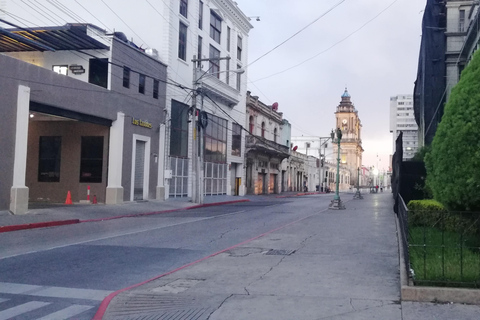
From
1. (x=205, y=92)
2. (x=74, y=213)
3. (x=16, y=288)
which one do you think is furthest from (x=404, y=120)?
(x=16, y=288)

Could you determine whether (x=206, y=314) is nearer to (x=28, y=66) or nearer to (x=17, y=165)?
(x=17, y=165)

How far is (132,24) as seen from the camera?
107ft

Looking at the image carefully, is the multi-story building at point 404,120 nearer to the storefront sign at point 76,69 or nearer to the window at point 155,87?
the window at point 155,87

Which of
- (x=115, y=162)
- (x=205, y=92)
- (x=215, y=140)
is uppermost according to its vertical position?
(x=205, y=92)

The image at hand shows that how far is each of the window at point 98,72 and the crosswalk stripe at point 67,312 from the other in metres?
21.6

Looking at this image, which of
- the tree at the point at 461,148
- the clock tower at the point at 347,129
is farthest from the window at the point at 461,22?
the clock tower at the point at 347,129

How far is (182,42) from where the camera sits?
3456 centimetres

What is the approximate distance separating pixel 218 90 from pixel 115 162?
15034mm

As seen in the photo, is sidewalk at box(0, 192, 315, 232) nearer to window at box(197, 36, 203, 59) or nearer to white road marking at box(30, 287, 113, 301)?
white road marking at box(30, 287, 113, 301)

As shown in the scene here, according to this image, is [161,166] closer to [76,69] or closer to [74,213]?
[76,69]

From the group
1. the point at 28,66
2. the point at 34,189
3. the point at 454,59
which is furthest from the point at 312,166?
the point at 28,66

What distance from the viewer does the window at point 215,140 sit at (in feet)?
130

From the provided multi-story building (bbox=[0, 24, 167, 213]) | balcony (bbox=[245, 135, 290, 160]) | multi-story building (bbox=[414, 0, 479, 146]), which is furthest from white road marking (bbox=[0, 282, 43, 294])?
balcony (bbox=[245, 135, 290, 160])

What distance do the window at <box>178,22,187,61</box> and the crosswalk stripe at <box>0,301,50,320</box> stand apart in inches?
1144
